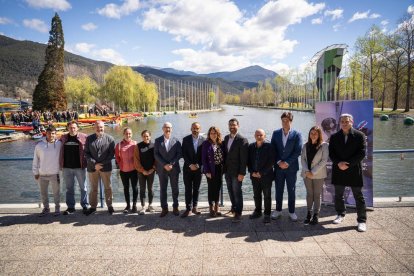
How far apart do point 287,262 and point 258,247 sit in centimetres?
57

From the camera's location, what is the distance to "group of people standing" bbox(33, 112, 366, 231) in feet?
17.5

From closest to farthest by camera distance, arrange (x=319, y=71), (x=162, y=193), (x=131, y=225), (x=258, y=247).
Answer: (x=258, y=247)
(x=131, y=225)
(x=162, y=193)
(x=319, y=71)

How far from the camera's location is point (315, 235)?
491 centimetres

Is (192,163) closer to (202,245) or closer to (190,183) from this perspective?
(190,183)

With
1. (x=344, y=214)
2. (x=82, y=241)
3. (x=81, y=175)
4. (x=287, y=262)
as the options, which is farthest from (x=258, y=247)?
(x=81, y=175)

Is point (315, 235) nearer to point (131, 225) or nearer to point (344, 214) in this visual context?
point (344, 214)

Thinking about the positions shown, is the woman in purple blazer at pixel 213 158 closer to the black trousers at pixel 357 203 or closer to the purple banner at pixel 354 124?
the black trousers at pixel 357 203

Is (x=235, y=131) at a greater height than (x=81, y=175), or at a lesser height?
greater

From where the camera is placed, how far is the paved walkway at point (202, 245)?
3.93 metres

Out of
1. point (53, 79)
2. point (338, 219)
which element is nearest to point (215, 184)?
point (338, 219)

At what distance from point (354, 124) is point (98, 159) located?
5.59 m

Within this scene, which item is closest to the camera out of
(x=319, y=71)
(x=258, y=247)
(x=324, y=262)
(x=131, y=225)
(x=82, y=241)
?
(x=324, y=262)

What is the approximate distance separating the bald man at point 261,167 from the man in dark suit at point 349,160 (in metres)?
1.20

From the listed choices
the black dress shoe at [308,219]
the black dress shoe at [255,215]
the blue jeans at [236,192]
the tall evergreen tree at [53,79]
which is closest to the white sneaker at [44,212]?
the blue jeans at [236,192]
